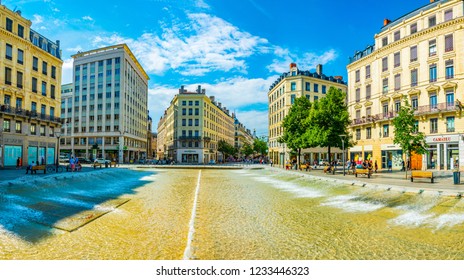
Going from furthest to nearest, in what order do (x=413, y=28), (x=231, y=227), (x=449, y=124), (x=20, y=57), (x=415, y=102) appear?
(x=20, y=57) → (x=413, y=28) → (x=415, y=102) → (x=449, y=124) → (x=231, y=227)

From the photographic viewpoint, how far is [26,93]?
39094 mm

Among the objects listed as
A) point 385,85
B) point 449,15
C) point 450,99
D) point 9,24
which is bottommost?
point 450,99

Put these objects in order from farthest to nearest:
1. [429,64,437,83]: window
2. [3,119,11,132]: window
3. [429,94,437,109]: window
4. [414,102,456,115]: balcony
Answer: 1. [3,119,11,132]: window
2. [429,64,437,83]: window
3. [429,94,437,109]: window
4. [414,102,456,115]: balcony

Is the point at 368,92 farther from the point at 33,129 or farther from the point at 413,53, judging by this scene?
the point at 33,129

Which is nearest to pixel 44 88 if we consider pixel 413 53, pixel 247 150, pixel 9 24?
pixel 9 24

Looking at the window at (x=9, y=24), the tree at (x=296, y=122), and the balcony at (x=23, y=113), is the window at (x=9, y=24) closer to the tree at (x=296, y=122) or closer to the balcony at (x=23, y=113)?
the balcony at (x=23, y=113)

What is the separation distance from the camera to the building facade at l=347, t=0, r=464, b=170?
32.1 metres

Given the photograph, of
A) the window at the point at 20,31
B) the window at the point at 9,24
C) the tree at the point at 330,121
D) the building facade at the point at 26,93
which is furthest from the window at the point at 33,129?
the tree at the point at 330,121

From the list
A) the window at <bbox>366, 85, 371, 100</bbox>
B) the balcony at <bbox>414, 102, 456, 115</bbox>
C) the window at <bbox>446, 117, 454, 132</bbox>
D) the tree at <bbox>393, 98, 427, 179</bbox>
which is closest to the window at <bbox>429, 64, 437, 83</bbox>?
the balcony at <bbox>414, 102, 456, 115</bbox>

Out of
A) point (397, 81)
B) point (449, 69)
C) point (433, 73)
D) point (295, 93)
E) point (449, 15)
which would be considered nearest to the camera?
point (449, 69)

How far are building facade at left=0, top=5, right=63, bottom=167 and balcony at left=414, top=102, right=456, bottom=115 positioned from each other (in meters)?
44.1

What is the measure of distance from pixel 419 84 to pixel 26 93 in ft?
173

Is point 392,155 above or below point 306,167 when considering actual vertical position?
above

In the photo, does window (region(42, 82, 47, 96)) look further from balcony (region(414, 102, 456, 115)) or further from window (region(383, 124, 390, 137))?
balcony (region(414, 102, 456, 115))
